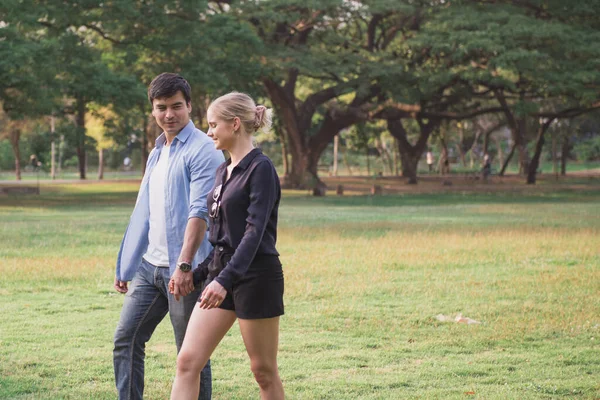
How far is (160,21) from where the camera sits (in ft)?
104

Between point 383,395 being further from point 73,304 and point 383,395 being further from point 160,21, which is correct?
point 160,21

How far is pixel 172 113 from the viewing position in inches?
209

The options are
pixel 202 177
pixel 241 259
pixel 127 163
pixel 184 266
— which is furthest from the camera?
pixel 127 163

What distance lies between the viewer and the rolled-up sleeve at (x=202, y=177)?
16.7 ft

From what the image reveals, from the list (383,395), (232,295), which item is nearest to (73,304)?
(383,395)

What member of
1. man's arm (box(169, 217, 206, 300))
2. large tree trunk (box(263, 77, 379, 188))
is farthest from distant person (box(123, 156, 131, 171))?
man's arm (box(169, 217, 206, 300))

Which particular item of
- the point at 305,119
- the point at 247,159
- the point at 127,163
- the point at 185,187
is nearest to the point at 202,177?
the point at 185,187

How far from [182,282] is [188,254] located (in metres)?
0.14

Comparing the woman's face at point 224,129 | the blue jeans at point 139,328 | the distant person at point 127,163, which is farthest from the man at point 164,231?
→ the distant person at point 127,163

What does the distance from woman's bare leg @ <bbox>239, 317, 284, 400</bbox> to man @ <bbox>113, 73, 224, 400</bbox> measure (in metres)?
0.46

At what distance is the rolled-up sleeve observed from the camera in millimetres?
5090

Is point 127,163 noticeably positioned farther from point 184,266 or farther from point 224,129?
point 224,129

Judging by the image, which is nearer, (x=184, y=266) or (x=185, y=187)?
(x=184, y=266)

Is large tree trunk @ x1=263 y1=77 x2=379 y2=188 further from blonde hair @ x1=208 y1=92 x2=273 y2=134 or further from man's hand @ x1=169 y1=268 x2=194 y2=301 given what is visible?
blonde hair @ x1=208 y1=92 x2=273 y2=134
